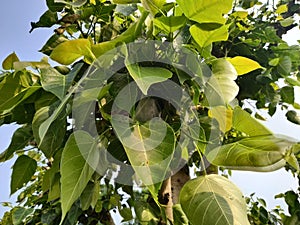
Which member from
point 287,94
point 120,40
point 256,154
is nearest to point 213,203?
point 256,154

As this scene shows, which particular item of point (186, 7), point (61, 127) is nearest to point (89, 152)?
point (61, 127)

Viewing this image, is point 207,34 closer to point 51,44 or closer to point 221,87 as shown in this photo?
point 221,87

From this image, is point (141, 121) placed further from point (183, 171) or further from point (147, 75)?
point (183, 171)

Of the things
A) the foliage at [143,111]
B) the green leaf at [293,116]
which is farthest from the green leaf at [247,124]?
the green leaf at [293,116]

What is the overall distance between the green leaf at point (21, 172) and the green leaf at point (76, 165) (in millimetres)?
147

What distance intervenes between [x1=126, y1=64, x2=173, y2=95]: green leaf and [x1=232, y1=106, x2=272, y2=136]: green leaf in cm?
8

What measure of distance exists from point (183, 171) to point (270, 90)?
0.66ft

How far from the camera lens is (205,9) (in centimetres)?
35

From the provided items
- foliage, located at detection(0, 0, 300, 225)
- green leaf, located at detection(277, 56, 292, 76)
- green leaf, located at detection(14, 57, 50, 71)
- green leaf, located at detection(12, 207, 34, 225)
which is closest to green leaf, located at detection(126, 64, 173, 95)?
foliage, located at detection(0, 0, 300, 225)

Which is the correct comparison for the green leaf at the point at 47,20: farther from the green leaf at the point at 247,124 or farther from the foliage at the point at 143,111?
the green leaf at the point at 247,124

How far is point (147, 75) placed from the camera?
33 centimetres

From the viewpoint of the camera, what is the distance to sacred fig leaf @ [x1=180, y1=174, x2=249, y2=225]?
0.30 m

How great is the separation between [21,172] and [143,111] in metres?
0.19

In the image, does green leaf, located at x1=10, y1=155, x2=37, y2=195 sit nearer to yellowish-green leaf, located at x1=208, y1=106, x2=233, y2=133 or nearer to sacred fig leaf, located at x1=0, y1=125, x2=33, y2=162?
sacred fig leaf, located at x1=0, y1=125, x2=33, y2=162
